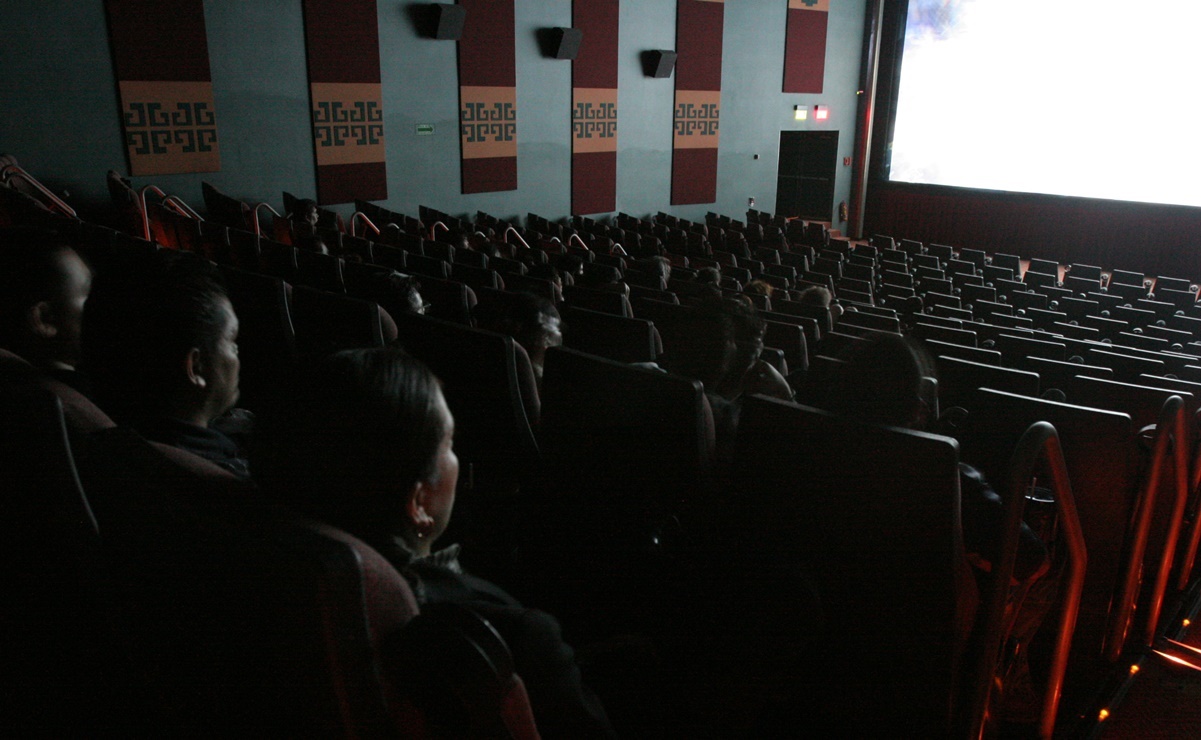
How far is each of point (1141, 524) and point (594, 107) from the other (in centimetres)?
1086

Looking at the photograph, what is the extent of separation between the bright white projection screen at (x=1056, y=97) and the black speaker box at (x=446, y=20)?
898cm

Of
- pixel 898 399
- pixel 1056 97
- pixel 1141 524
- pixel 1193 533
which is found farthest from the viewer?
pixel 1056 97

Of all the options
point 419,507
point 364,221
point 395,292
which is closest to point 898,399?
point 419,507

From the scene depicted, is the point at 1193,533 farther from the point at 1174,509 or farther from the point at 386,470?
the point at 386,470

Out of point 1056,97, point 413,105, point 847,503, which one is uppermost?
point 1056,97

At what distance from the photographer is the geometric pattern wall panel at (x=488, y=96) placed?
10.4 metres

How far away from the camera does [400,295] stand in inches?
135

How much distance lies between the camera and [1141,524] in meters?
2.10

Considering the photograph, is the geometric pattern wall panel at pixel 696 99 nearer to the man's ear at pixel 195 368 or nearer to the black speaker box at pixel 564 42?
the black speaker box at pixel 564 42

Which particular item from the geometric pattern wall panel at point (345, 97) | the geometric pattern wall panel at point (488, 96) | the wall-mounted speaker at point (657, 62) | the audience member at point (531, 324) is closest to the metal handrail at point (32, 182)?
the geometric pattern wall panel at point (345, 97)

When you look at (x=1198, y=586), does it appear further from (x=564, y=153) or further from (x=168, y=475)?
(x=564, y=153)

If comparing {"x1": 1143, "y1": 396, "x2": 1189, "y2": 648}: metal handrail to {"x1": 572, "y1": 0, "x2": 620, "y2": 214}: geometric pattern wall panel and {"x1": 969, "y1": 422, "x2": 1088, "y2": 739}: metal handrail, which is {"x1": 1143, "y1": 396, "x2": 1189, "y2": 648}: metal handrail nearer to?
{"x1": 969, "y1": 422, "x2": 1088, "y2": 739}: metal handrail

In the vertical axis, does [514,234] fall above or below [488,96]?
below

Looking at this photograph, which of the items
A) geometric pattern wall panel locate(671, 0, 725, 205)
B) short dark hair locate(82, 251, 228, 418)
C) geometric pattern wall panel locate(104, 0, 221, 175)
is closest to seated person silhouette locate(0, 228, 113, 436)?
short dark hair locate(82, 251, 228, 418)
